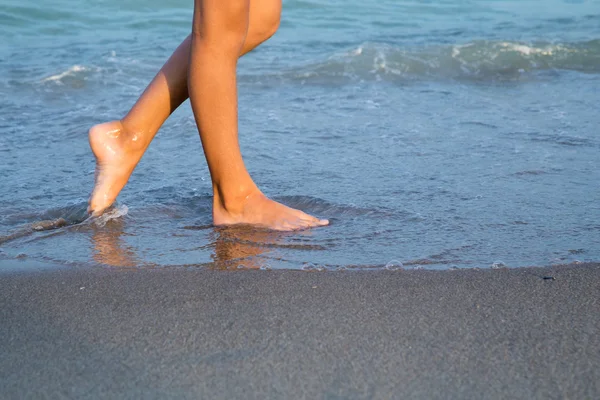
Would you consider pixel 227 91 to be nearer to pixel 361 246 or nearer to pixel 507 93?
pixel 361 246

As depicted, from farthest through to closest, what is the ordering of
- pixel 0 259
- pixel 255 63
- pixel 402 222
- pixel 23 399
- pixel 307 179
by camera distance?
pixel 255 63, pixel 307 179, pixel 402 222, pixel 0 259, pixel 23 399

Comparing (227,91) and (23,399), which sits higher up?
(227,91)

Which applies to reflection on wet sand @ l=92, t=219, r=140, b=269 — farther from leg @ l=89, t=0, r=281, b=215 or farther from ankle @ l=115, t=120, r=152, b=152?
ankle @ l=115, t=120, r=152, b=152

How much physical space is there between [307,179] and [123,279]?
1256mm

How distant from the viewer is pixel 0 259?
2521mm

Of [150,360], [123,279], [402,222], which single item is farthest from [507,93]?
[150,360]

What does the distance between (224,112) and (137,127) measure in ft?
1.38

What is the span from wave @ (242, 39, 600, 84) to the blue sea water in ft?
0.08

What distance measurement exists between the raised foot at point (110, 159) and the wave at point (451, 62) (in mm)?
2871

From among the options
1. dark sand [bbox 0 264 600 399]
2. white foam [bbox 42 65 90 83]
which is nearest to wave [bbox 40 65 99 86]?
white foam [bbox 42 65 90 83]

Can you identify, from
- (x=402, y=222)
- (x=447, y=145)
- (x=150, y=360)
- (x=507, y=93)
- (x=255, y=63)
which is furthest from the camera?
(x=255, y=63)

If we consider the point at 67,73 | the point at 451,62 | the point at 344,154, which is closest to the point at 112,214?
the point at 344,154

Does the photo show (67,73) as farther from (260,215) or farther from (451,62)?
(260,215)

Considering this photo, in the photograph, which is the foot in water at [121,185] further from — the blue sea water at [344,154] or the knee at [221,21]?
the knee at [221,21]
